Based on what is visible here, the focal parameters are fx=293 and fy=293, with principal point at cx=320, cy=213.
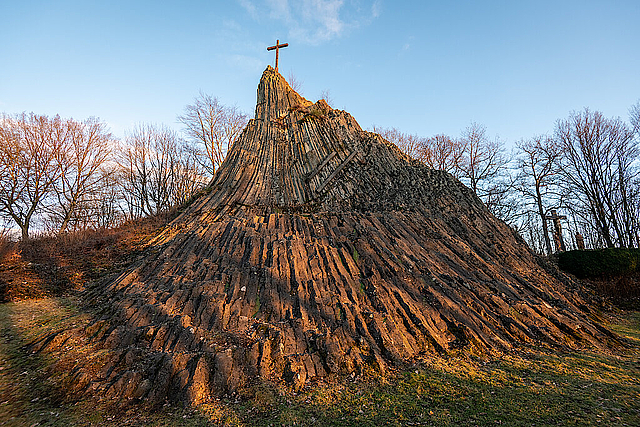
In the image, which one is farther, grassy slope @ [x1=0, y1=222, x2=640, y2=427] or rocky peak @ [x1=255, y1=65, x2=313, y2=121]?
rocky peak @ [x1=255, y1=65, x2=313, y2=121]

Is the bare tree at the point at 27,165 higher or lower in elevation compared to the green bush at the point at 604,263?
higher

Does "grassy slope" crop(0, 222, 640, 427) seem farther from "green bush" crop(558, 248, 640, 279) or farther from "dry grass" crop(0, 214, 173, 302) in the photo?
"green bush" crop(558, 248, 640, 279)

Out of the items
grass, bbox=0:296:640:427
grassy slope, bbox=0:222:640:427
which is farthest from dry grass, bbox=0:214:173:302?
grass, bbox=0:296:640:427

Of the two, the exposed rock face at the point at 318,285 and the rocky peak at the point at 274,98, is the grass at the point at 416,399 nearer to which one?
the exposed rock face at the point at 318,285

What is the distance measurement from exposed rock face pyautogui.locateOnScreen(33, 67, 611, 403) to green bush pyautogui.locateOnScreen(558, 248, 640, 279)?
5079mm

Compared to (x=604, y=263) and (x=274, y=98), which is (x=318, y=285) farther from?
(x=604, y=263)

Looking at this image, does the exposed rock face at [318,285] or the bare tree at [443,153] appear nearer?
the exposed rock face at [318,285]

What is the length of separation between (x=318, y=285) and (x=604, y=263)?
14.2 meters

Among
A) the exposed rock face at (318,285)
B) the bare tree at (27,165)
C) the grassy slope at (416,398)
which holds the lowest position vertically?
the grassy slope at (416,398)

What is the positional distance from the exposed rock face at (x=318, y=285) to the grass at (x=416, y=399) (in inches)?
17.1

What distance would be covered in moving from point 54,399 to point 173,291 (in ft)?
10.8

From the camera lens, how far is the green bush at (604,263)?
43.8ft

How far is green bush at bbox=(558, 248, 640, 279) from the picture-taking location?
1336 cm

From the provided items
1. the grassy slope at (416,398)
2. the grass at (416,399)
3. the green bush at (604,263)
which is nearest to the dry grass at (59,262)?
the grassy slope at (416,398)
